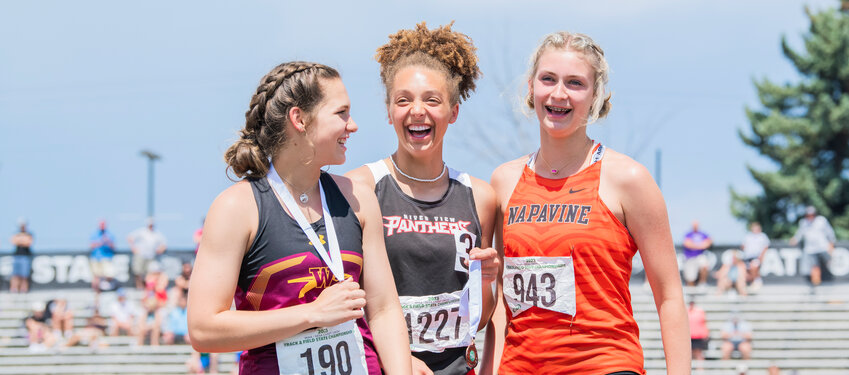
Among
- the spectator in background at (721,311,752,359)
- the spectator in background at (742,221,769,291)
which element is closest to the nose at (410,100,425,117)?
the spectator in background at (721,311,752,359)

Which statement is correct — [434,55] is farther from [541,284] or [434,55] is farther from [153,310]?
[153,310]

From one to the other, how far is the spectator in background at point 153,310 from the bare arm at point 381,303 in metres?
14.8

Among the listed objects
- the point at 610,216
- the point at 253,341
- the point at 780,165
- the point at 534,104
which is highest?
the point at 780,165

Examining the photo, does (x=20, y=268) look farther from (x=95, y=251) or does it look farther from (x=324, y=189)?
(x=324, y=189)

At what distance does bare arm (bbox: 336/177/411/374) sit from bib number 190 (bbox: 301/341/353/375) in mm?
177

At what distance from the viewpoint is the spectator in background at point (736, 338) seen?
1619 centimetres

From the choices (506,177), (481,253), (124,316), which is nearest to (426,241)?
(481,253)

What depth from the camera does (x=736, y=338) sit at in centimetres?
1634

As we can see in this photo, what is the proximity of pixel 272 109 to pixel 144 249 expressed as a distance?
53.4 ft

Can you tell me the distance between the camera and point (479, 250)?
11.2ft

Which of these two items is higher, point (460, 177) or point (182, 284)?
point (182, 284)

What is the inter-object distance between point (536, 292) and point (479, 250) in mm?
289

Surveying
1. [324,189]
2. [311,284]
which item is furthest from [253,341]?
[324,189]

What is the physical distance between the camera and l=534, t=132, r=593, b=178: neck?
11.3ft
